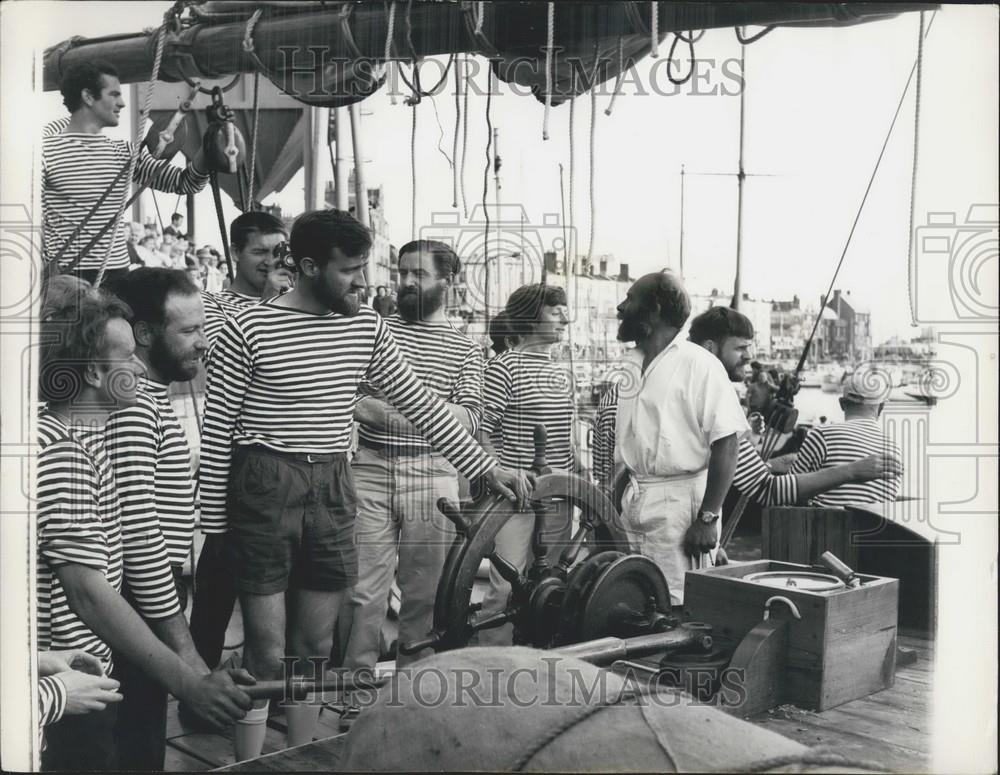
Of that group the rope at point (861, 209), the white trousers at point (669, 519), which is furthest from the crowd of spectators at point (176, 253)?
the rope at point (861, 209)

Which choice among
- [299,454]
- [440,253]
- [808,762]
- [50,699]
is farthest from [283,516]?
[808,762]

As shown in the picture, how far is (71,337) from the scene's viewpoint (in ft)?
7.49

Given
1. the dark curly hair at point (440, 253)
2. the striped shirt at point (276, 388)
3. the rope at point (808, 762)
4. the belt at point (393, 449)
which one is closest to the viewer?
the rope at point (808, 762)

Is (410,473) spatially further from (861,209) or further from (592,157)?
(861,209)

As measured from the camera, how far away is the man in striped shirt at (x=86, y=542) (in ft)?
7.18

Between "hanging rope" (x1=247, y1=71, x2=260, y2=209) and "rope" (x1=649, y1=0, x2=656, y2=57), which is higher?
"rope" (x1=649, y1=0, x2=656, y2=57)

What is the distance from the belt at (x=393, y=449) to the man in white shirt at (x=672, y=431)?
602 mm

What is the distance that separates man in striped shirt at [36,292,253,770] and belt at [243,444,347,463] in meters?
0.35

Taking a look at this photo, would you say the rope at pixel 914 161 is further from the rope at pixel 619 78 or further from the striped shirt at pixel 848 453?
the rope at pixel 619 78

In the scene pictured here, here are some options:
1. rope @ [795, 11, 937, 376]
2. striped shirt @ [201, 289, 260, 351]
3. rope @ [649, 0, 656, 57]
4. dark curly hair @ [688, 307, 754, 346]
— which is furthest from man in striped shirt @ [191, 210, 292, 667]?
rope @ [795, 11, 937, 376]

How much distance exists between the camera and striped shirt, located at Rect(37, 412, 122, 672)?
220cm

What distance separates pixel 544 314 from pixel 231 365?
0.92 metres

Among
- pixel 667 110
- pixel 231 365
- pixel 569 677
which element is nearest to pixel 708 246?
pixel 667 110

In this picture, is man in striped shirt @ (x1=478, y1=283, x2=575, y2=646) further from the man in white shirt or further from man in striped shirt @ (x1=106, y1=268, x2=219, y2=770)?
man in striped shirt @ (x1=106, y1=268, x2=219, y2=770)
